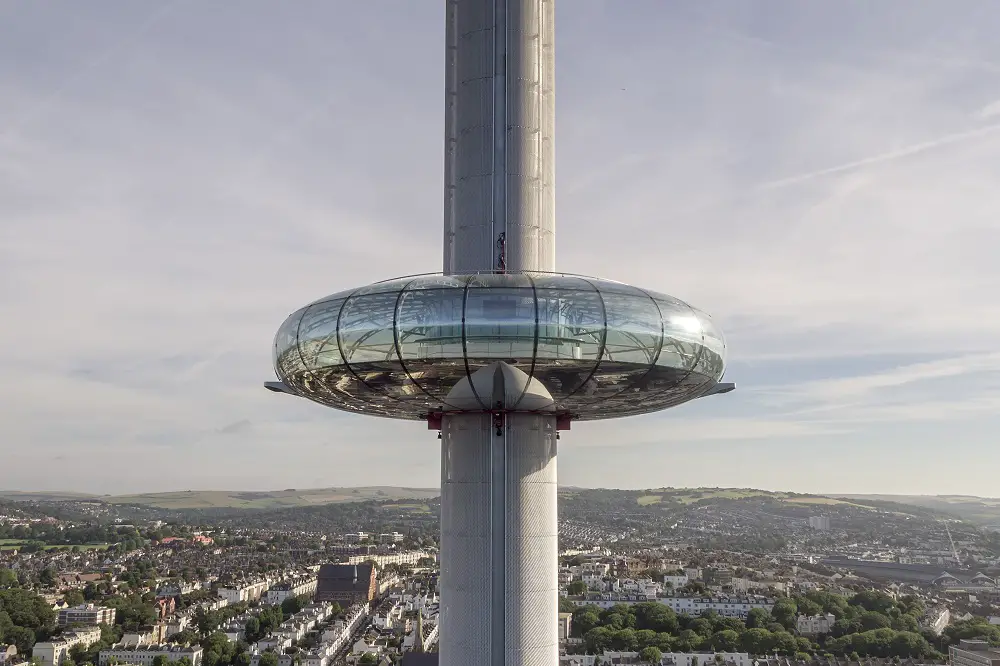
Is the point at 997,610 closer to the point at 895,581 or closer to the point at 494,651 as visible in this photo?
the point at 895,581

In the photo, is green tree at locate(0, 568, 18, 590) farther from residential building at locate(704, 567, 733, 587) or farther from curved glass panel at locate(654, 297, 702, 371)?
curved glass panel at locate(654, 297, 702, 371)

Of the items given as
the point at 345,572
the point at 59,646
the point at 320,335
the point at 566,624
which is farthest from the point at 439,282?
the point at 345,572

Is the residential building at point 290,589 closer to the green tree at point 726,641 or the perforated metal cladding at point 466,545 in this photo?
the green tree at point 726,641

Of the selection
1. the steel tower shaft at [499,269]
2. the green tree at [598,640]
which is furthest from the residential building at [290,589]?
the steel tower shaft at [499,269]

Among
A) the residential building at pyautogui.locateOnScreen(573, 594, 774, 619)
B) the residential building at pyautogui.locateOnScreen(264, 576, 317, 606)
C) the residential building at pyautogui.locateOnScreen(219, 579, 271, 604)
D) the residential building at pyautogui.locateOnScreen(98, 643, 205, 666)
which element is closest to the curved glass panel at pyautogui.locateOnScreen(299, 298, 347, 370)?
the residential building at pyautogui.locateOnScreen(98, 643, 205, 666)

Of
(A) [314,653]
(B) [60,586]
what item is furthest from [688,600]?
(B) [60,586]

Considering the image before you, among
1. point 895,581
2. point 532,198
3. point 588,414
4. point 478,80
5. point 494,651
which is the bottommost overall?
point 895,581
